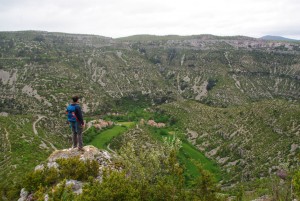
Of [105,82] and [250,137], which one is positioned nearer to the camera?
[250,137]

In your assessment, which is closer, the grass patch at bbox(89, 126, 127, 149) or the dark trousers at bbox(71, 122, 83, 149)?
the dark trousers at bbox(71, 122, 83, 149)

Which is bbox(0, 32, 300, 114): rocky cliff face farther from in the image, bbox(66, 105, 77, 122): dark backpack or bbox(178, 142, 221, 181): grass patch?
bbox(66, 105, 77, 122): dark backpack

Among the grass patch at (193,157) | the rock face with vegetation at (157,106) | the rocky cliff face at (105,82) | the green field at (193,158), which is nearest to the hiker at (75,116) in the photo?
the rock face with vegetation at (157,106)

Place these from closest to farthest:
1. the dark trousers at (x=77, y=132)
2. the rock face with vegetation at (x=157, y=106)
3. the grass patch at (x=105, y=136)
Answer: the dark trousers at (x=77, y=132)
the rock face with vegetation at (x=157, y=106)
the grass patch at (x=105, y=136)

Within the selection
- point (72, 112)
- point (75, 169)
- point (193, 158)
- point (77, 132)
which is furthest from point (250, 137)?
point (75, 169)

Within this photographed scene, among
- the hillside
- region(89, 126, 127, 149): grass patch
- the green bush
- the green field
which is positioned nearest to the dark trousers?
the green bush

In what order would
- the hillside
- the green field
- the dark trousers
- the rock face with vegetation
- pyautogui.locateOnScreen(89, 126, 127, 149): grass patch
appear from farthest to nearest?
pyautogui.locateOnScreen(89, 126, 127, 149): grass patch → the green field → the rock face with vegetation → the hillside → the dark trousers

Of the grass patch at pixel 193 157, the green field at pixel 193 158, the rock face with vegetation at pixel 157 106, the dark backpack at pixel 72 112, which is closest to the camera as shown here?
the dark backpack at pixel 72 112

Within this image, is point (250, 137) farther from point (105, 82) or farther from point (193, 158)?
point (105, 82)

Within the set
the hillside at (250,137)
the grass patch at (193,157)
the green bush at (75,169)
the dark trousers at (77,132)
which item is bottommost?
the grass patch at (193,157)

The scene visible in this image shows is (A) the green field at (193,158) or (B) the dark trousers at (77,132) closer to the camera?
(B) the dark trousers at (77,132)

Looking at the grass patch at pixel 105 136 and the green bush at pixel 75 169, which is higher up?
the green bush at pixel 75 169

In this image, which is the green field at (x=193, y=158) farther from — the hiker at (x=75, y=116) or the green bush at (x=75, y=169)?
the green bush at (x=75, y=169)

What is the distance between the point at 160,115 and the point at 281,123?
66.7 meters
